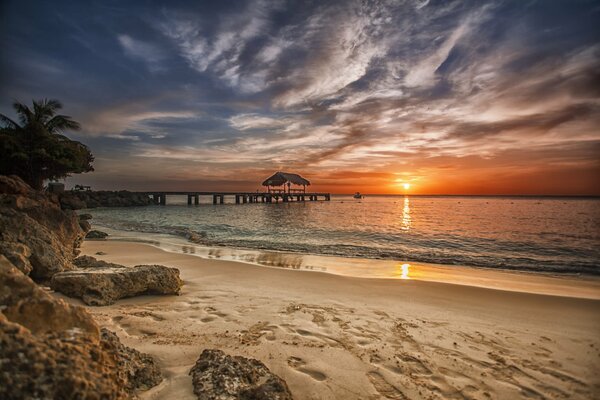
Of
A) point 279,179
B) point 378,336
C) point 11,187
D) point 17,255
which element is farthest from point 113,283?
point 279,179

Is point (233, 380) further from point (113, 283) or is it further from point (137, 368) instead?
point (113, 283)

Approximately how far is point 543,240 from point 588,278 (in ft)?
31.2

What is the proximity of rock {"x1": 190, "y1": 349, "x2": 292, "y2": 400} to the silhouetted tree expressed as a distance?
2068 centimetres

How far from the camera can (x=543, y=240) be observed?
1734cm

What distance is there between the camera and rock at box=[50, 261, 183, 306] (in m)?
4.73

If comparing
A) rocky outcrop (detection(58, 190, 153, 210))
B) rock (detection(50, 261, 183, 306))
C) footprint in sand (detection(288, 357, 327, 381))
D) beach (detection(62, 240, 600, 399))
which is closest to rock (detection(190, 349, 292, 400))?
beach (detection(62, 240, 600, 399))

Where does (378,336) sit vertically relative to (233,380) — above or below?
below

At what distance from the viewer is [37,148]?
60.0 feet

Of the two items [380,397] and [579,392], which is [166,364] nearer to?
[380,397]

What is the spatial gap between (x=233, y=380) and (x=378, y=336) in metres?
2.28

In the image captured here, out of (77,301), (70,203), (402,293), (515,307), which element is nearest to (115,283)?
(77,301)

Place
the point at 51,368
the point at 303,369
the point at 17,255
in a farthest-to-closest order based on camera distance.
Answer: the point at 17,255, the point at 303,369, the point at 51,368

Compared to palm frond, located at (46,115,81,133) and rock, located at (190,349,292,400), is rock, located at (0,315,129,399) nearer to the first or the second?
rock, located at (190,349,292,400)

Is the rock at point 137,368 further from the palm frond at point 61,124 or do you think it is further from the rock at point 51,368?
the palm frond at point 61,124
